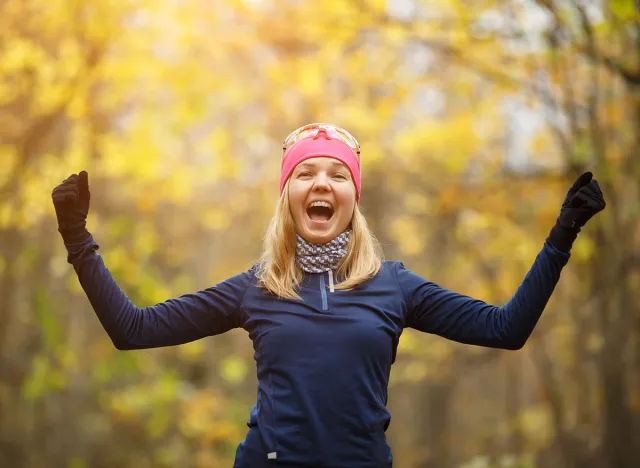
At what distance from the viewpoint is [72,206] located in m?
2.54

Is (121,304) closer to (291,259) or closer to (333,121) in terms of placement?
(291,259)

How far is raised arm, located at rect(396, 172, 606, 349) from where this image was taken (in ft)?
8.11

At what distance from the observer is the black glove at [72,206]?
252 centimetres

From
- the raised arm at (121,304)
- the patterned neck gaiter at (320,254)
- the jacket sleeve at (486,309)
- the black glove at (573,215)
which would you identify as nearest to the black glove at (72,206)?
the raised arm at (121,304)

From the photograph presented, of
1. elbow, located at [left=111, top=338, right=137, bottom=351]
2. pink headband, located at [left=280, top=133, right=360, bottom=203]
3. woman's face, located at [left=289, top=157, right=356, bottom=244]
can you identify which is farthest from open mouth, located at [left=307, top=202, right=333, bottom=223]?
elbow, located at [left=111, top=338, right=137, bottom=351]

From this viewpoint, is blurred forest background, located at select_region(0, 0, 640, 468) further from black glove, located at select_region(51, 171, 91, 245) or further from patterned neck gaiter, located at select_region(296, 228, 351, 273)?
black glove, located at select_region(51, 171, 91, 245)

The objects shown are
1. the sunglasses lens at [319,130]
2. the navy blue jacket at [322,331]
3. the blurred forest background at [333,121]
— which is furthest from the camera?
the blurred forest background at [333,121]

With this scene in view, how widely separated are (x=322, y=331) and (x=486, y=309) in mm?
529

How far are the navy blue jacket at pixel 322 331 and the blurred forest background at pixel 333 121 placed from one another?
139 inches

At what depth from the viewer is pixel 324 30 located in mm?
7910

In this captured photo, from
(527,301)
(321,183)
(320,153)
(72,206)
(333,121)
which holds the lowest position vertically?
(527,301)

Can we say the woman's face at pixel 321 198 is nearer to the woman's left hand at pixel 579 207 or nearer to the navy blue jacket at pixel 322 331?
the navy blue jacket at pixel 322 331

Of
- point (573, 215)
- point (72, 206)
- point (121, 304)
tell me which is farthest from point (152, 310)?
point (573, 215)

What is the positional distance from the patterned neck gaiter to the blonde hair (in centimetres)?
2
